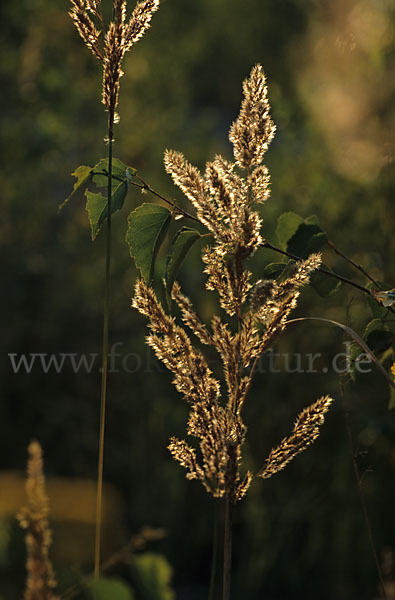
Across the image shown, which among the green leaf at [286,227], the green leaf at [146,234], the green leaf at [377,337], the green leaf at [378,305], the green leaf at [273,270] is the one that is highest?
the green leaf at [286,227]

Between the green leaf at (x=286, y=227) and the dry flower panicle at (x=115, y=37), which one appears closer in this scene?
the dry flower panicle at (x=115, y=37)

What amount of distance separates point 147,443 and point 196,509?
0.30 metres

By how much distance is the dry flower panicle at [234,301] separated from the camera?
2.00 feet

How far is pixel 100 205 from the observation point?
0.69 metres

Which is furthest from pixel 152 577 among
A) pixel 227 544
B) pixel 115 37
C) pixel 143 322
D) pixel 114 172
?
pixel 143 322

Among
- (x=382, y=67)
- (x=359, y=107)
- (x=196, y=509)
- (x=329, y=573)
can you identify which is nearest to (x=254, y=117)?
(x=382, y=67)

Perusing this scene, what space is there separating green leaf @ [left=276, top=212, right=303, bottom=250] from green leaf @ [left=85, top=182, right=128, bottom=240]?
19 centimetres

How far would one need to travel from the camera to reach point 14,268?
274cm

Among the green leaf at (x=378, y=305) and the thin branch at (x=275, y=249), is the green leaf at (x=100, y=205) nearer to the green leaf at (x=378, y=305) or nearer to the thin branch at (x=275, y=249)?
the thin branch at (x=275, y=249)

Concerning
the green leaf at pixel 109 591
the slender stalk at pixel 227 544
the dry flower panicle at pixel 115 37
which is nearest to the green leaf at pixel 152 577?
the green leaf at pixel 109 591

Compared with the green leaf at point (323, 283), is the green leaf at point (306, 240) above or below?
above

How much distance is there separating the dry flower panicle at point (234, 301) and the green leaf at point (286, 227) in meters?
0.14

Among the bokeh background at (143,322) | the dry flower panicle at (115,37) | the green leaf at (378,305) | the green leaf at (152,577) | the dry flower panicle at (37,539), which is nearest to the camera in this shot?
the dry flower panicle at (37,539)

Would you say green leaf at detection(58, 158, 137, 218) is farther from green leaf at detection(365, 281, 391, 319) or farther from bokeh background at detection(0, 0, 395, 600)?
bokeh background at detection(0, 0, 395, 600)
